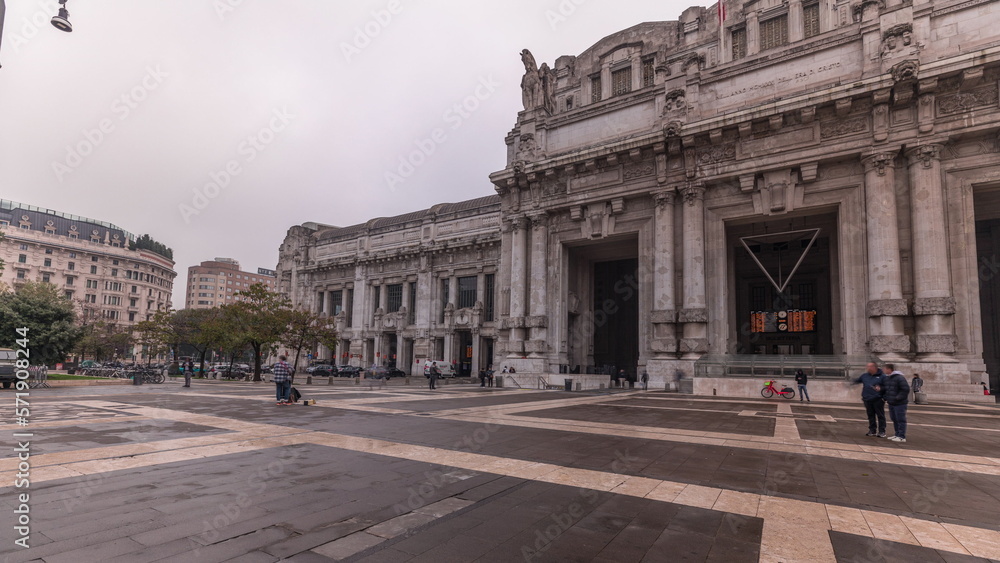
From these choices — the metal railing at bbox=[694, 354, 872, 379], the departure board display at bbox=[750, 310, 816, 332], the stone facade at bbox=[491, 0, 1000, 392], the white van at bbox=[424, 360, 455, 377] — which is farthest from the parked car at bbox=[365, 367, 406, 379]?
the departure board display at bbox=[750, 310, 816, 332]

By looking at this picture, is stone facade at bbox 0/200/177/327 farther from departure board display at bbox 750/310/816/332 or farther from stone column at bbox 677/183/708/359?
departure board display at bbox 750/310/816/332

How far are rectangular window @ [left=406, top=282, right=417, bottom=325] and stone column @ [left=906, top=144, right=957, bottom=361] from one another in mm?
49316

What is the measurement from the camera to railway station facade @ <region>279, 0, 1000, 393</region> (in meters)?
25.2

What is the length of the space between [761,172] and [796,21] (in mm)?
10353

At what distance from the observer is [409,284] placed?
6350cm

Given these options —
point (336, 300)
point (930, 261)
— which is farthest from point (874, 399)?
point (336, 300)

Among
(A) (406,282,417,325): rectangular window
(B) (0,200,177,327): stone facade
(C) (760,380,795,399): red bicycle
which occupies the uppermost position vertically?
(B) (0,200,177,327): stone facade

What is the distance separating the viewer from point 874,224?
26.3 m

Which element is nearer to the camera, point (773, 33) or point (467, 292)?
point (773, 33)

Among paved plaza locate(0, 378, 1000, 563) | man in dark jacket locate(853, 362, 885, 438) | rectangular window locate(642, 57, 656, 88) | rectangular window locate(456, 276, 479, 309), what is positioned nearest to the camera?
paved plaza locate(0, 378, 1000, 563)

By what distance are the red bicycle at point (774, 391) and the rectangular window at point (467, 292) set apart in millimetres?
37318

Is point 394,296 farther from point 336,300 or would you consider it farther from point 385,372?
point 385,372

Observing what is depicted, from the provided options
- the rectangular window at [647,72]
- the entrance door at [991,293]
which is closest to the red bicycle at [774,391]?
the entrance door at [991,293]

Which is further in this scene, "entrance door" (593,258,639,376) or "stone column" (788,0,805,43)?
"entrance door" (593,258,639,376)
